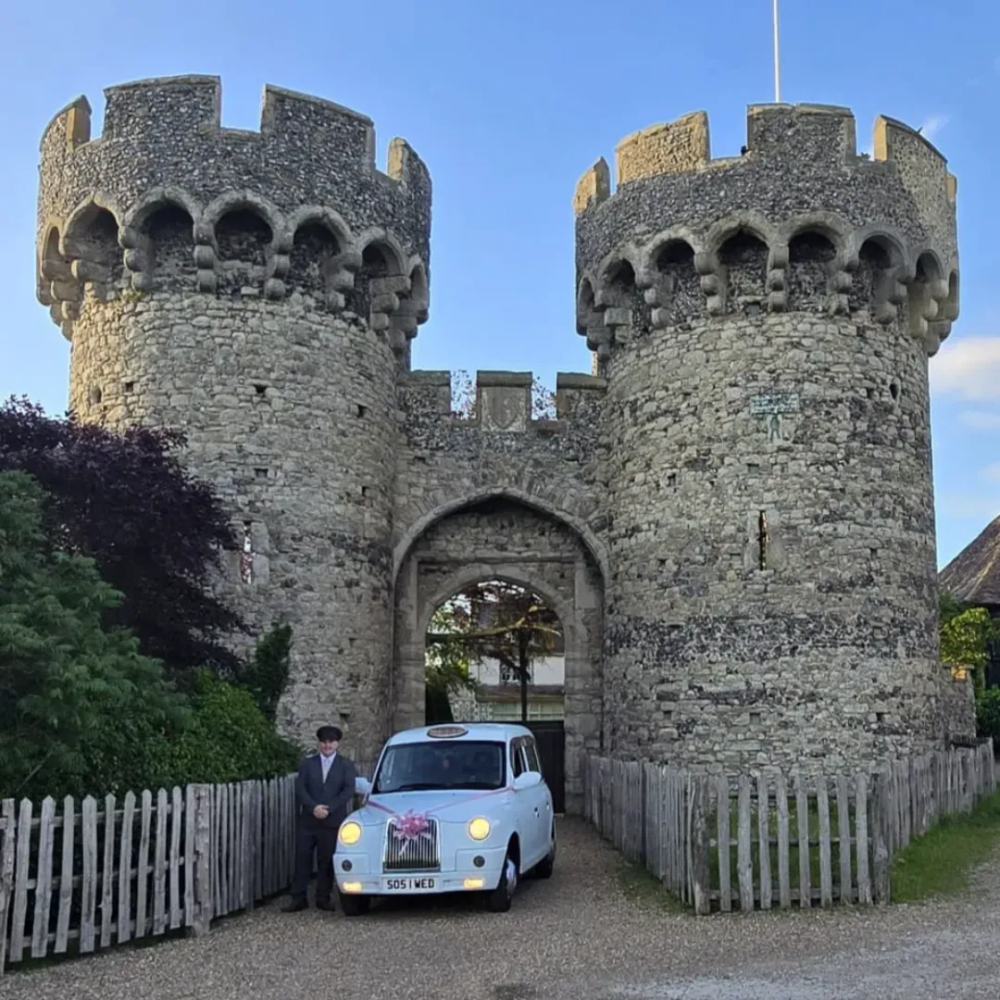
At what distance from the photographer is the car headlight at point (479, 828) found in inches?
404

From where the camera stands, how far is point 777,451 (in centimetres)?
1797

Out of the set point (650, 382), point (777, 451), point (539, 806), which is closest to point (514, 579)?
point (650, 382)

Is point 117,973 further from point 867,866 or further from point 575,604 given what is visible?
point 575,604

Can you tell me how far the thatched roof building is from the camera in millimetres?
33031

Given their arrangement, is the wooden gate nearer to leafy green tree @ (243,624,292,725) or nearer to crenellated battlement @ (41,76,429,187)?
leafy green tree @ (243,624,292,725)

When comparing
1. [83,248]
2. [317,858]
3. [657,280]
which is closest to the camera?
[317,858]

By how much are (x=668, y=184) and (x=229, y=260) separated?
6578 mm

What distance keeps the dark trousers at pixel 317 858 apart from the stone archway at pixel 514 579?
8.81m

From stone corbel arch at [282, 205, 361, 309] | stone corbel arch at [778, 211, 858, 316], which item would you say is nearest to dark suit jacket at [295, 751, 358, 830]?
stone corbel arch at [282, 205, 361, 309]

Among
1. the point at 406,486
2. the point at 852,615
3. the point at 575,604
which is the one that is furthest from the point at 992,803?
the point at 406,486

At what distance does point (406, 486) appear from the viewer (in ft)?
66.0

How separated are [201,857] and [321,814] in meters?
1.27

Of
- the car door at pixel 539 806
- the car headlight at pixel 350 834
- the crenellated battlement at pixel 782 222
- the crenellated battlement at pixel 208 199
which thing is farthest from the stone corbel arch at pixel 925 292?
the car headlight at pixel 350 834

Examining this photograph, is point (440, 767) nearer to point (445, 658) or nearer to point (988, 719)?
point (988, 719)
